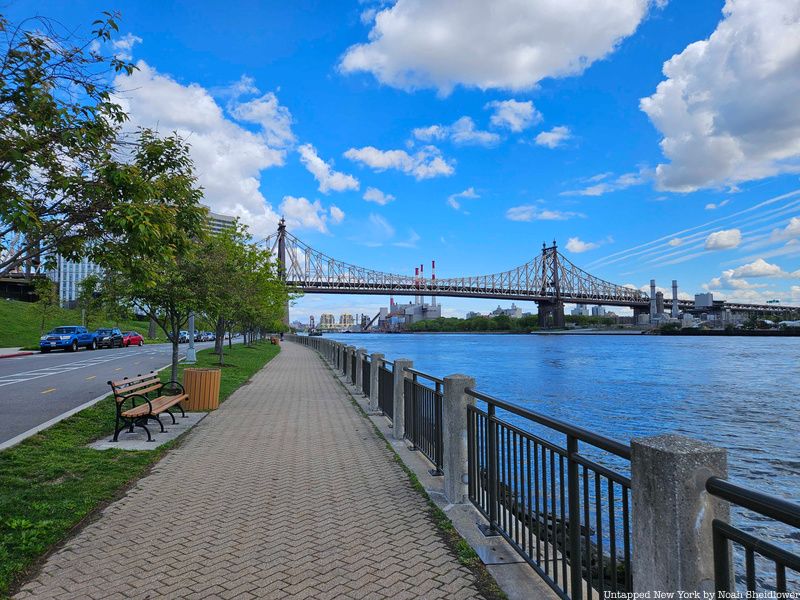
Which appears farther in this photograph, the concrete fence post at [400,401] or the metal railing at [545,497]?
the concrete fence post at [400,401]

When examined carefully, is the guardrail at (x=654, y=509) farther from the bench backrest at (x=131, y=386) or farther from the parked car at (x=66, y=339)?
the parked car at (x=66, y=339)

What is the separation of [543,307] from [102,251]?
108 meters

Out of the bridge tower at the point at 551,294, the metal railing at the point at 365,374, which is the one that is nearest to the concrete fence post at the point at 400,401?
the metal railing at the point at 365,374

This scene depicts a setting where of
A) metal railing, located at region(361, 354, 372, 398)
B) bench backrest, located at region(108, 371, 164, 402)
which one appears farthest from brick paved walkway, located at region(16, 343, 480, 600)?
metal railing, located at region(361, 354, 372, 398)

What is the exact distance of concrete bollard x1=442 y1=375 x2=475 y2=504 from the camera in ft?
16.9

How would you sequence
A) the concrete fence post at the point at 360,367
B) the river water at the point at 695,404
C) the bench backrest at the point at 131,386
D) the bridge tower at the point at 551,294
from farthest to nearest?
1. the bridge tower at the point at 551,294
2. the concrete fence post at the point at 360,367
3. the river water at the point at 695,404
4. the bench backrest at the point at 131,386

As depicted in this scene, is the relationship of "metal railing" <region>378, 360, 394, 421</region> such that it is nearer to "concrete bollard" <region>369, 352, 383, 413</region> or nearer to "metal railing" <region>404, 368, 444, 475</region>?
"concrete bollard" <region>369, 352, 383, 413</region>

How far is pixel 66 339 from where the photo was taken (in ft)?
108

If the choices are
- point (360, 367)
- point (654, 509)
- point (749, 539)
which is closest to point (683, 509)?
point (654, 509)

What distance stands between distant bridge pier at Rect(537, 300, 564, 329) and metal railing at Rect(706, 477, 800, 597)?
10588 cm

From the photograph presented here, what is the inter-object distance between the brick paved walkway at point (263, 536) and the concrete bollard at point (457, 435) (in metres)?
0.37

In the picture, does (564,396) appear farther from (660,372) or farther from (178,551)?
(178,551)

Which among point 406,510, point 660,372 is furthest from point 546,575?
point 660,372

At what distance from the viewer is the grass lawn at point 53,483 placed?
425 cm
